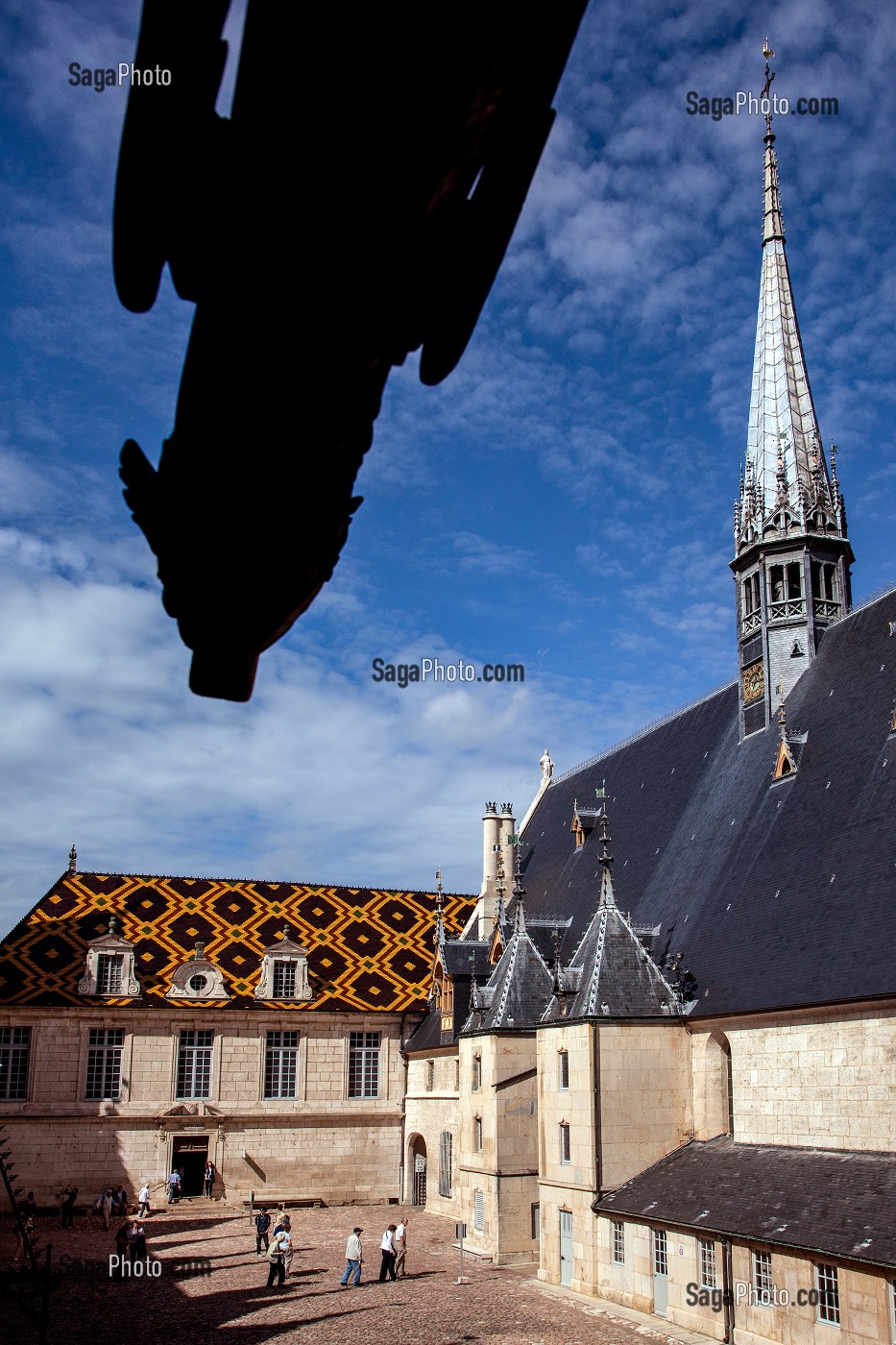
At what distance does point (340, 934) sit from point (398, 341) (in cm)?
4213

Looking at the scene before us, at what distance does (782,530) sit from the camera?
3092 cm

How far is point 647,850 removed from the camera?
3194 centimetres

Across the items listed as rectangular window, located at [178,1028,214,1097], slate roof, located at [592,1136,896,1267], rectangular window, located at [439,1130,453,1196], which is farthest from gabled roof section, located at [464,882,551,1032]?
rectangular window, located at [178,1028,214,1097]

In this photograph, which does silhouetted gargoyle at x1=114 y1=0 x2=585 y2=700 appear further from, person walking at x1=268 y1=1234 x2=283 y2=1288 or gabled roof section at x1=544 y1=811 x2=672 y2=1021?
person walking at x1=268 y1=1234 x2=283 y2=1288

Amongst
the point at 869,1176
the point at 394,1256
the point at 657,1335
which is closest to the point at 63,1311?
the point at 394,1256

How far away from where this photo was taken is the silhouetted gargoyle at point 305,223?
2031mm

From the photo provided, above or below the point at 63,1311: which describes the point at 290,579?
above

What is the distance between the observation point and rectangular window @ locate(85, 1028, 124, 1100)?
3569 centimetres

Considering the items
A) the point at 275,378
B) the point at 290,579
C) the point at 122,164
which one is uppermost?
the point at 122,164

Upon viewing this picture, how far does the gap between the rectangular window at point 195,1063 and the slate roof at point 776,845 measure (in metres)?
11.8

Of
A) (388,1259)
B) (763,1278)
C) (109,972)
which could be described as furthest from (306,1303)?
(109,972)

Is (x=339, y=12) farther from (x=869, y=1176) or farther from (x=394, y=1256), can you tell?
(x=394, y=1256)

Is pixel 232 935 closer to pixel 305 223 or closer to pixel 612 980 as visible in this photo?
pixel 612 980

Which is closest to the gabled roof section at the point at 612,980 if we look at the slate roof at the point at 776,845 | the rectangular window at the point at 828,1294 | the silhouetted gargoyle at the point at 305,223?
the slate roof at the point at 776,845
